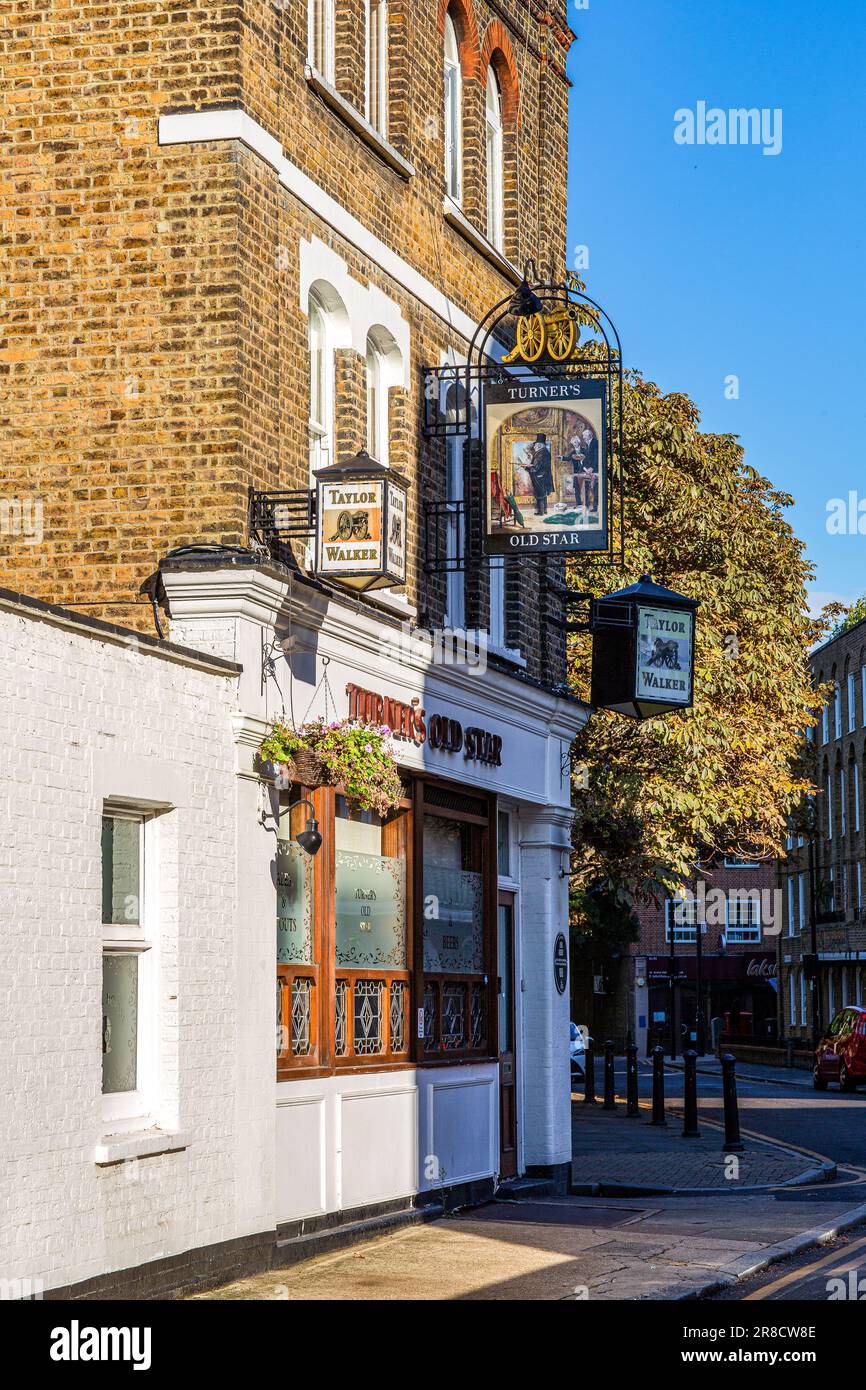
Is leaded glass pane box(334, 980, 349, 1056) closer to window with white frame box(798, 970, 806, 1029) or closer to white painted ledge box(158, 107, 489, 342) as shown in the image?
white painted ledge box(158, 107, 489, 342)

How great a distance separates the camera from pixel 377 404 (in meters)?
15.1

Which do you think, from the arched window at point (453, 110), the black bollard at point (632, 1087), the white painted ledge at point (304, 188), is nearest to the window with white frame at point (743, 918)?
the black bollard at point (632, 1087)

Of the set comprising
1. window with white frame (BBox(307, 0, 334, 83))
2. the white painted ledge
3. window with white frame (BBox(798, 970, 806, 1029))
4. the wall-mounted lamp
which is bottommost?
window with white frame (BBox(798, 970, 806, 1029))

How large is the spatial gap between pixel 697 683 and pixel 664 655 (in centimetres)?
974

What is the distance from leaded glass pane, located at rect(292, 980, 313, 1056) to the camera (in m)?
12.5

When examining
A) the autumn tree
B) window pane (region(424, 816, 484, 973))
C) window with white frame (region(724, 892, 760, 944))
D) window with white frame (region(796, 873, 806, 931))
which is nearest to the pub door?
window pane (region(424, 816, 484, 973))

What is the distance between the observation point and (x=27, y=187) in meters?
12.4

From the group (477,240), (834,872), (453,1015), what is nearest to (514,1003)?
(453,1015)

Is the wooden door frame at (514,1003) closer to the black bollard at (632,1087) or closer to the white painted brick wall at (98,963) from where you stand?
the white painted brick wall at (98,963)

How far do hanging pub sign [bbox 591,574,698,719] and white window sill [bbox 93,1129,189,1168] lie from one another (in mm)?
7726

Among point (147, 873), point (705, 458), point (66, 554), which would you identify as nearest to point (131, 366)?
point (66, 554)

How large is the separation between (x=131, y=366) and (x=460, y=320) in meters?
5.26
